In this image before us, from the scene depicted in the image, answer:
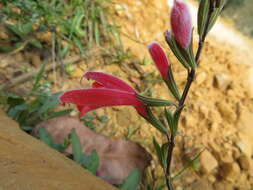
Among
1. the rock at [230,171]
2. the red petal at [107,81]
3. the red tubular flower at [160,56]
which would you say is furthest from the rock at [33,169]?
the rock at [230,171]

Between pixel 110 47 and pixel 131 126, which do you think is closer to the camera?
pixel 131 126

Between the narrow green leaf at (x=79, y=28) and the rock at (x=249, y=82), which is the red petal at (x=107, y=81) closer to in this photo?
the narrow green leaf at (x=79, y=28)

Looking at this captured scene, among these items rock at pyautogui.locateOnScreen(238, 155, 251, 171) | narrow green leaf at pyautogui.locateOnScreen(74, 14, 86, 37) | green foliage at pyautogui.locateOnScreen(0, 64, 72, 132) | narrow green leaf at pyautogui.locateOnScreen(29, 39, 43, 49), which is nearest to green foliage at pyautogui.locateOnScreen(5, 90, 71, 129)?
green foliage at pyautogui.locateOnScreen(0, 64, 72, 132)

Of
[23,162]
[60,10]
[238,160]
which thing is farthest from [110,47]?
[23,162]

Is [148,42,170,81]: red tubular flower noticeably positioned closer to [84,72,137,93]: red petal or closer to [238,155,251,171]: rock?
[84,72,137,93]: red petal

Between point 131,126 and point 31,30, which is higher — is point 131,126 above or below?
below

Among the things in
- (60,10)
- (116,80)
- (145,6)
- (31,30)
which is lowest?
(116,80)

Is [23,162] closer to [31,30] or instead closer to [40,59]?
[40,59]

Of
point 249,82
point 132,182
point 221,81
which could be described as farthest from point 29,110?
point 249,82
